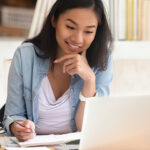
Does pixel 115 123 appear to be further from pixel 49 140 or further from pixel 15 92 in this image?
pixel 15 92

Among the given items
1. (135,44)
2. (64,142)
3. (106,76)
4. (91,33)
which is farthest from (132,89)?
(64,142)

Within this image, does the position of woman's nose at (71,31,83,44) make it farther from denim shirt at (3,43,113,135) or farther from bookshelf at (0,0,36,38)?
bookshelf at (0,0,36,38)

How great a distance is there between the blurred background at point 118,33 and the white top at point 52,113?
43 centimetres

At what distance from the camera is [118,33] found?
1.97m

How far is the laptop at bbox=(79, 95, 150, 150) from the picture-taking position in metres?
0.85

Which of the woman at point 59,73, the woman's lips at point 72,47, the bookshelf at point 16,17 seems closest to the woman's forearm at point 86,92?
the woman at point 59,73

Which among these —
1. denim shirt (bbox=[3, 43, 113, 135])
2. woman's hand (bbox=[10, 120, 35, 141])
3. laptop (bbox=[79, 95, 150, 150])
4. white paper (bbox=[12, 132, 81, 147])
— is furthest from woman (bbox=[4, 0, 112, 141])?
laptop (bbox=[79, 95, 150, 150])

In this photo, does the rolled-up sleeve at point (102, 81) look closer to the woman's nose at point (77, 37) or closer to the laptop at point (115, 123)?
the woman's nose at point (77, 37)

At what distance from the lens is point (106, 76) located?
154 cm

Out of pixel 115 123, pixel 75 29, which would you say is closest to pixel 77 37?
pixel 75 29

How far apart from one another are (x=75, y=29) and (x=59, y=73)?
24 centimetres

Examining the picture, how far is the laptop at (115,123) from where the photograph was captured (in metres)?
0.85

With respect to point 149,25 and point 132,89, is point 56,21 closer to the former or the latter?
point 149,25

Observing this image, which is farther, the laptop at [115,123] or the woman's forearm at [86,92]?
the woman's forearm at [86,92]
